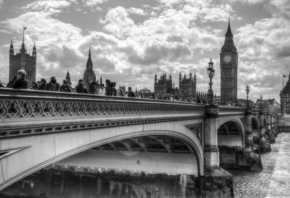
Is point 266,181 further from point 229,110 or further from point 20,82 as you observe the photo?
point 20,82

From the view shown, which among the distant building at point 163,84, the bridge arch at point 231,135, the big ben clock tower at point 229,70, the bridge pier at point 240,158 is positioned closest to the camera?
the bridge pier at point 240,158

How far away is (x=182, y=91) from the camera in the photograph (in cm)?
11756

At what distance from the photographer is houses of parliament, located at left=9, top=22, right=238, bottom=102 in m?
74.1

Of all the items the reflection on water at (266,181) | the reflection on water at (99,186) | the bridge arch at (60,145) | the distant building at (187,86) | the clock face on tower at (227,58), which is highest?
the clock face on tower at (227,58)

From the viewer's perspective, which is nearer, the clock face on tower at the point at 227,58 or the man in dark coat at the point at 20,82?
the man in dark coat at the point at 20,82

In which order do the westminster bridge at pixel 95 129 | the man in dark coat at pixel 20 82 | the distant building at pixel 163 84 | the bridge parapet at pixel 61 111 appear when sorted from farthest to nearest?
the distant building at pixel 163 84
the man in dark coat at pixel 20 82
the westminster bridge at pixel 95 129
the bridge parapet at pixel 61 111

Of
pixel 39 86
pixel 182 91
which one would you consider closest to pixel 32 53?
pixel 182 91

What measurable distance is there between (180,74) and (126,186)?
9508 centimetres

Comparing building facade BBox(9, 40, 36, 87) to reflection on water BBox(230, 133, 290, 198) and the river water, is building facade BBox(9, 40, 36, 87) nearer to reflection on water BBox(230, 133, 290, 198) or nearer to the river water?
the river water

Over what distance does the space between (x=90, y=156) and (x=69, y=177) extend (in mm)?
6406

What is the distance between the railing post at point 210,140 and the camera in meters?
25.4

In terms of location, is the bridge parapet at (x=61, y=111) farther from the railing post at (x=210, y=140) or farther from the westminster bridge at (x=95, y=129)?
the railing post at (x=210, y=140)

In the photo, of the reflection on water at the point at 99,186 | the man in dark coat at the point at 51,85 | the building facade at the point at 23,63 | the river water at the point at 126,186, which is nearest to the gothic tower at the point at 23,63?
the building facade at the point at 23,63

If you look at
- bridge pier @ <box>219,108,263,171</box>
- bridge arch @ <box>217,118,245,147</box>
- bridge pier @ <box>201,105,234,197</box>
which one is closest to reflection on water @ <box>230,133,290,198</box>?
bridge pier @ <box>219,108,263,171</box>
